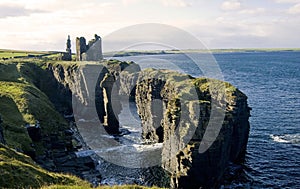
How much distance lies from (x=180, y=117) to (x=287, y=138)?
35963mm

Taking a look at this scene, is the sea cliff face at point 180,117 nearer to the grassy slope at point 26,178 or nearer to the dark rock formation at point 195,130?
the dark rock formation at point 195,130

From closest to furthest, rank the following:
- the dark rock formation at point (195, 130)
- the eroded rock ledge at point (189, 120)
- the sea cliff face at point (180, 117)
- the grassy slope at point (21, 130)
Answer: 1. the grassy slope at point (21, 130)
2. the dark rock formation at point (195, 130)
3. the eroded rock ledge at point (189, 120)
4. the sea cliff face at point (180, 117)

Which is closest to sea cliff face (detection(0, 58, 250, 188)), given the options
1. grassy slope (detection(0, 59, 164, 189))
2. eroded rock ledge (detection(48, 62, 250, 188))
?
eroded rock ledge (detection(48, 62, 250, 188))

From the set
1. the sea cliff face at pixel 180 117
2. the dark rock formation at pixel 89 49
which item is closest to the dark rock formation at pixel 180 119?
the sea cliff face at pixel 180 117

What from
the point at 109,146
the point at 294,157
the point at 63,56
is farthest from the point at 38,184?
the point at 63,56

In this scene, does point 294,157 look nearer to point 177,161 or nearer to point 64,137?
point 177,161

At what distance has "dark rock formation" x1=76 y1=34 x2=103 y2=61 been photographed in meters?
154

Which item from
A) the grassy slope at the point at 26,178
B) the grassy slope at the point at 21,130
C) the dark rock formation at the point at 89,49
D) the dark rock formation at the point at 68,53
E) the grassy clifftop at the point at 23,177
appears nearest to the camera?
the grassy slope at the point at 26,178

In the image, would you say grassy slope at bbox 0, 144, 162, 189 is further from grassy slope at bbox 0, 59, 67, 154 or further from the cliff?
the cliff

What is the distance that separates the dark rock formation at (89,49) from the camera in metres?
154

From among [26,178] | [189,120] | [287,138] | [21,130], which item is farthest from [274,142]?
[26,178]

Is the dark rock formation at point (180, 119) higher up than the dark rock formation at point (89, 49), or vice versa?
the dark rock formation at point (89, 49)

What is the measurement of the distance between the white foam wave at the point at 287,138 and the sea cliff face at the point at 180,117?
10544mm

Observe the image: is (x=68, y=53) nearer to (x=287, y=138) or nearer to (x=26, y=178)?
(x=287, y=138)
